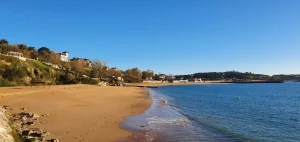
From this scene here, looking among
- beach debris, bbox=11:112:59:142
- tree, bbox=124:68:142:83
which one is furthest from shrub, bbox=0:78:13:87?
tree, bbox=124:68:142:83

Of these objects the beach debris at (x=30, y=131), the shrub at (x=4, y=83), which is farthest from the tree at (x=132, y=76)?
the beach debris at (x=30, y=131)

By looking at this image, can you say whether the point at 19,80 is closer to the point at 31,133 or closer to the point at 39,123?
the point at 39,123

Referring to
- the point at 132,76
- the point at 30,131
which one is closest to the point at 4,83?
the point at 30,131

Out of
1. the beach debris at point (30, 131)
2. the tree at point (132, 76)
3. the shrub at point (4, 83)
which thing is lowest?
the beach debris at point (30, 131)

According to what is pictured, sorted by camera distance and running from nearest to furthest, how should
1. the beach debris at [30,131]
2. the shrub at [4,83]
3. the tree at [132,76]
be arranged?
1. the beach debris at [30,131]
2. the shrub at [4,83]
3. the tree at [132,76]

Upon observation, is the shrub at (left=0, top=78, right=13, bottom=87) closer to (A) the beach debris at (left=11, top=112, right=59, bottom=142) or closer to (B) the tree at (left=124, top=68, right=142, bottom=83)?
(A) the beach debris at (left=11, top=112, right=59, bottom=142)

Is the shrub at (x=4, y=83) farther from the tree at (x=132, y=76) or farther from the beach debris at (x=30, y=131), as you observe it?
the tree at (x=132, y=76)

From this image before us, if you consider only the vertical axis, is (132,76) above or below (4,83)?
above

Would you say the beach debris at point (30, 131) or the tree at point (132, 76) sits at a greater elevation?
the tree at point (132, 76)

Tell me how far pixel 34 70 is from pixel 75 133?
1968 inches

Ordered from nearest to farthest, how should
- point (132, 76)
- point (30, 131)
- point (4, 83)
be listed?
point (30, 131), point (4, 83), point (132, 76)

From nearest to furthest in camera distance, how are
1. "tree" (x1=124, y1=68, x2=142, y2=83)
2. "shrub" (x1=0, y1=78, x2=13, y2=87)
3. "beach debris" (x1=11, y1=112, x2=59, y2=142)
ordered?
"beach debris" (x1=11, y1=112, x2=59, y2=142)
"shrub" (x1=0, y1=78, x2=13, y2=87)
"tree" (x1=124, y1=68, x2=142, y2=83)

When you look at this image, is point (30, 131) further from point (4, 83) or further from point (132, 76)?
point (132, 76)

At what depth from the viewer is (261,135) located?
17.9m
